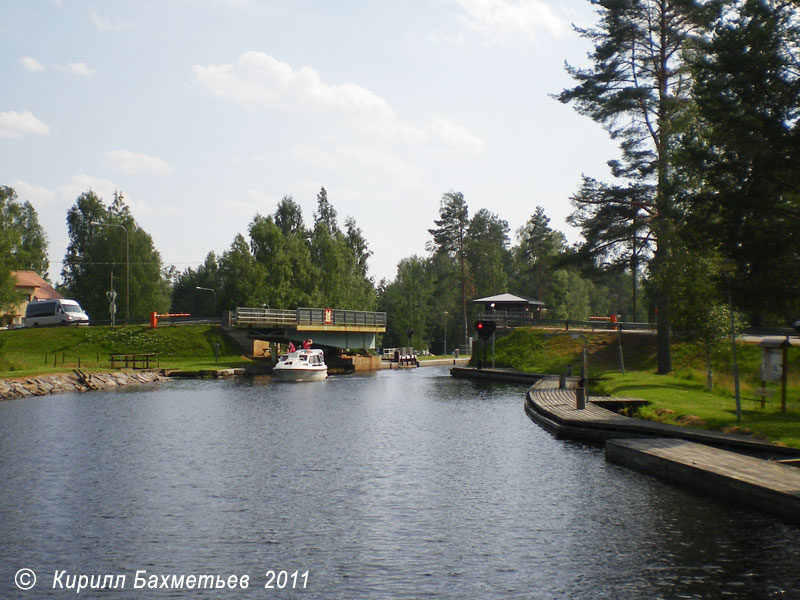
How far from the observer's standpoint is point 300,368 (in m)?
64.4

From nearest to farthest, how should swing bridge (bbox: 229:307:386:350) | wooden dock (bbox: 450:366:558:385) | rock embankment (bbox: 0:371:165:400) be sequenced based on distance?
rock embankment (bbox: 0:371:165:400) → wooden dock (bbox: 450:366:558:385) → swing bridge (bbox: 229:307:386:350)

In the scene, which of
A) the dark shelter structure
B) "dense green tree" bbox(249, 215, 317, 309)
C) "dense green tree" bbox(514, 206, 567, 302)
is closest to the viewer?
the dark shelter structure

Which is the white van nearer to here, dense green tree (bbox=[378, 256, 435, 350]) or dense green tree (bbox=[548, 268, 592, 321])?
dense green tree (bbox=[378, 256, 435, 350])

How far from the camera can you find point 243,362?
7812 cm

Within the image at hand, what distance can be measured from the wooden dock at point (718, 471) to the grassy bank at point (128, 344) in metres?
51.9

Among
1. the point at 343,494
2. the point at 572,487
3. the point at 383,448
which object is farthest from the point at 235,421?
the point at 572,487

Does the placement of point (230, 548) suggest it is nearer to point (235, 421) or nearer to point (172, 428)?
point (172, 428)

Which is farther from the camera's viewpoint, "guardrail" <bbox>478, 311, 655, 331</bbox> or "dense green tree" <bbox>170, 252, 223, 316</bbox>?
"dense green tree" <bbox>170, 252, 223, 316</bbox>

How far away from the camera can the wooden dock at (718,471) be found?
16.0 m

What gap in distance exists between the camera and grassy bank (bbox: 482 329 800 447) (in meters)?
25.6

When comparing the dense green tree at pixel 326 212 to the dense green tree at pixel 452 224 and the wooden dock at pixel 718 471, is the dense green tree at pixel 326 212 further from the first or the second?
the wooden dock at pixel 718 471

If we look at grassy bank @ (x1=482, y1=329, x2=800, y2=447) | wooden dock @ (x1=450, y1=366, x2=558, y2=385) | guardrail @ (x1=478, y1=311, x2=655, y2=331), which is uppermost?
guardrail @ (x1=478, y1=311, x2=655, y2=331)

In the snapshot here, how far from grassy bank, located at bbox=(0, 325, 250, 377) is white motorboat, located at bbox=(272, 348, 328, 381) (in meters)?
8.15

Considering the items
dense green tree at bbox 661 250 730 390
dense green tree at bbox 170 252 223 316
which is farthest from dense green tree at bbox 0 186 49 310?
dense green tree at bbox 661 250 730 390
